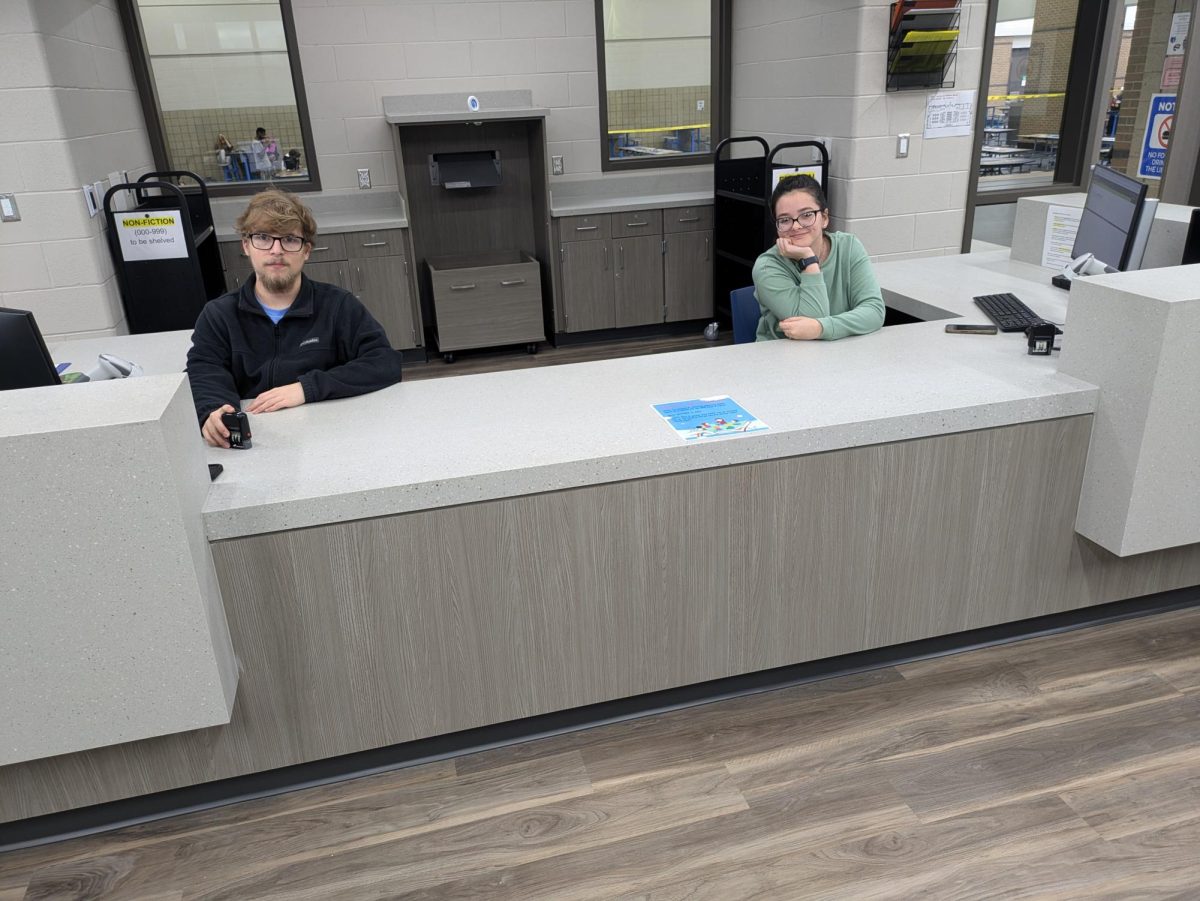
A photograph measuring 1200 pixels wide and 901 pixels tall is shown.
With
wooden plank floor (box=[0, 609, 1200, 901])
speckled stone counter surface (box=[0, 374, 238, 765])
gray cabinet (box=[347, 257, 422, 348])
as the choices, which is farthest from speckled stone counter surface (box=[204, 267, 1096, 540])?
gray cabinet (box=[347, 257, 422, 348])

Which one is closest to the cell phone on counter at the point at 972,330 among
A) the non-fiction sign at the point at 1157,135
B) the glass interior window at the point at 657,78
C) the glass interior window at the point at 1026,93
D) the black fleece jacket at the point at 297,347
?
the black fleece jacket at the point at 297,347

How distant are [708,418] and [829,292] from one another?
90cm

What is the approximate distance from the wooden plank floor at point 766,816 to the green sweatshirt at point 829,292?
99cm

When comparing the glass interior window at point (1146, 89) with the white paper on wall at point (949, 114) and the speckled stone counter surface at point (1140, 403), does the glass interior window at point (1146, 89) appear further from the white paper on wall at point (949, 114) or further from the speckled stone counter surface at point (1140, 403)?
the speckled stone counter surface at point (1140, 403)

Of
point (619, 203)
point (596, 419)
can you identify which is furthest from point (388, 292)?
point (596, 419)

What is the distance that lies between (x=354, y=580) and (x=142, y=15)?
14.0 ft

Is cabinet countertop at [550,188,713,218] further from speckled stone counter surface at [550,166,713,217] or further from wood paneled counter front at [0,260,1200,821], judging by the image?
wood paneled counter front at [0,260,1200,821]

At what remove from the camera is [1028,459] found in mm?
1994

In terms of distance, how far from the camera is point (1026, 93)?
4.71 metres

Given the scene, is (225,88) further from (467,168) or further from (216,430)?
(216,430)

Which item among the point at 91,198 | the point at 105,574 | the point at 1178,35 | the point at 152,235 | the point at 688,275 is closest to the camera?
the point at 105,574

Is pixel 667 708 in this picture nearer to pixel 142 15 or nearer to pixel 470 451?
pixel 470 451

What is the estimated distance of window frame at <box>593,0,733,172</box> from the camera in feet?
16.7

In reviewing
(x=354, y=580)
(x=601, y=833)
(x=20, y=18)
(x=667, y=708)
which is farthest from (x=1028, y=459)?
(x=20, y=18)
